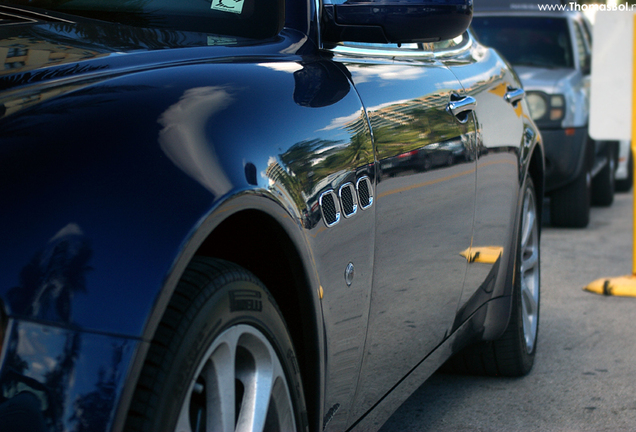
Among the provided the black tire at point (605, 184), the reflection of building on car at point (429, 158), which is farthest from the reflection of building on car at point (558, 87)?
the reflection of building on car at point (429, 158)

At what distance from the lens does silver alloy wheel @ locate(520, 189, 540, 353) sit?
3707 mm

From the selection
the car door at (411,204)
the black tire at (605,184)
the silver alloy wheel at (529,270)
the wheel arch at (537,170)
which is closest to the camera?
the car door at (411,204)

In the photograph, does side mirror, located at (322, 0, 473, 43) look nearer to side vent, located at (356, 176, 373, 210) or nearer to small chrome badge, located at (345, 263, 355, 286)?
side vent, located at (356, 176, 373, 210)

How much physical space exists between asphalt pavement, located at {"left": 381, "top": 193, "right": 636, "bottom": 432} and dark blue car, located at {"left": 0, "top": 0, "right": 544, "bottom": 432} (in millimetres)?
550

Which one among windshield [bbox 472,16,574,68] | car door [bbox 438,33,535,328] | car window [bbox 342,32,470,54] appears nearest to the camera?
car window [bbox 342,32,470,54]

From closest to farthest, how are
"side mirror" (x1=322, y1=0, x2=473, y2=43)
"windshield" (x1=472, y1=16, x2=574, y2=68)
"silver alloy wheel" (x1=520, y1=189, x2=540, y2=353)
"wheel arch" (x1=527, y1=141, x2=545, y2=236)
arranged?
"side mirror" (x1=322, y1=0, x2=473, y2=43), "silver alloy wheel" (x1=520, y1=189, x2=540, y2=353), "wheel arch" (x1=527, y1=141, x2=545, y2=236), "windshield" (x1=472, y1=16, x2=574, y2=68)

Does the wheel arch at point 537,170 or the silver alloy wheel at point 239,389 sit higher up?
the wheel arch at point 537,170

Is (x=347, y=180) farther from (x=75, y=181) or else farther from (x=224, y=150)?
(x=75, y=181)

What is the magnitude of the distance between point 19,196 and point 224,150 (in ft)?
1.21

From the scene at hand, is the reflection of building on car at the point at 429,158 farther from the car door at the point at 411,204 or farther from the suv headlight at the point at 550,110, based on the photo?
the suv headlight at the point at 550,110

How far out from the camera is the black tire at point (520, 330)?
357cm

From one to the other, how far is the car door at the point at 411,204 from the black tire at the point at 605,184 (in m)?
7.49

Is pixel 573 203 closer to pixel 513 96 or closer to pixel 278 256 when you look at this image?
pixel 513 96

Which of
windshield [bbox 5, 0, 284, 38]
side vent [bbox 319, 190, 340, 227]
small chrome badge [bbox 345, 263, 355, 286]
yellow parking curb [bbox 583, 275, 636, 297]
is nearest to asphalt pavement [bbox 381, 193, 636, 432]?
yellow parking curb [bbox 583, 275, 636, 297]
